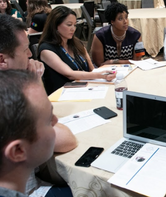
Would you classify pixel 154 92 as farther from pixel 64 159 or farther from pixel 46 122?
pixel 46 122

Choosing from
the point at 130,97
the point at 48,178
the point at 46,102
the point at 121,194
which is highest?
the point at 46,102

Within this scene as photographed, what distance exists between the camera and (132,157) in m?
1.00

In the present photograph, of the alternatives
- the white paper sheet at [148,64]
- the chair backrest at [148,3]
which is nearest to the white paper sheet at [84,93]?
the white paper sheet at [148,64]

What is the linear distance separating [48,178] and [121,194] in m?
0.53

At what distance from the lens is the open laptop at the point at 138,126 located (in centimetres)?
103

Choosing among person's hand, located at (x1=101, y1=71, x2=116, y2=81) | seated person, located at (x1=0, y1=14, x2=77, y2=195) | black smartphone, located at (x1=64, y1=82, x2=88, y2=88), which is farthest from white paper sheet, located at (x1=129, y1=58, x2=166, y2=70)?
seated person, located at (x1=0, y1=14, x2=77, y2=195)

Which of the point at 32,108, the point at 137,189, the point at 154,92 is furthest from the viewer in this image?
the point at 154,92

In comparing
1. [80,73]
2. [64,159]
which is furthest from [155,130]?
[80,73]

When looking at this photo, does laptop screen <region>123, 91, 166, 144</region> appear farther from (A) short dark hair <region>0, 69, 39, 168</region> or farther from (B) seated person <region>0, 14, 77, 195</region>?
(A) short dark hair <region>0, 69, 39, 168</region>

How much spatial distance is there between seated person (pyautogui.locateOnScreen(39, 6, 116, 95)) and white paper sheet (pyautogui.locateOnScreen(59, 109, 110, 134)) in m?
0.73

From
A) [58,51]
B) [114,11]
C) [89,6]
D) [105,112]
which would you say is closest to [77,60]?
[58,51]

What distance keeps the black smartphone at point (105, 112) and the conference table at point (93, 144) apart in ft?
0.11

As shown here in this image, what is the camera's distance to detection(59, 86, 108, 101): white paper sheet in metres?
1.73

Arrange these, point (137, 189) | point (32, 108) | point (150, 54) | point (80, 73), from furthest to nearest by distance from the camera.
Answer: point (150, 54) → point (80, 73) → point (137, 189) → point (32, 108)
